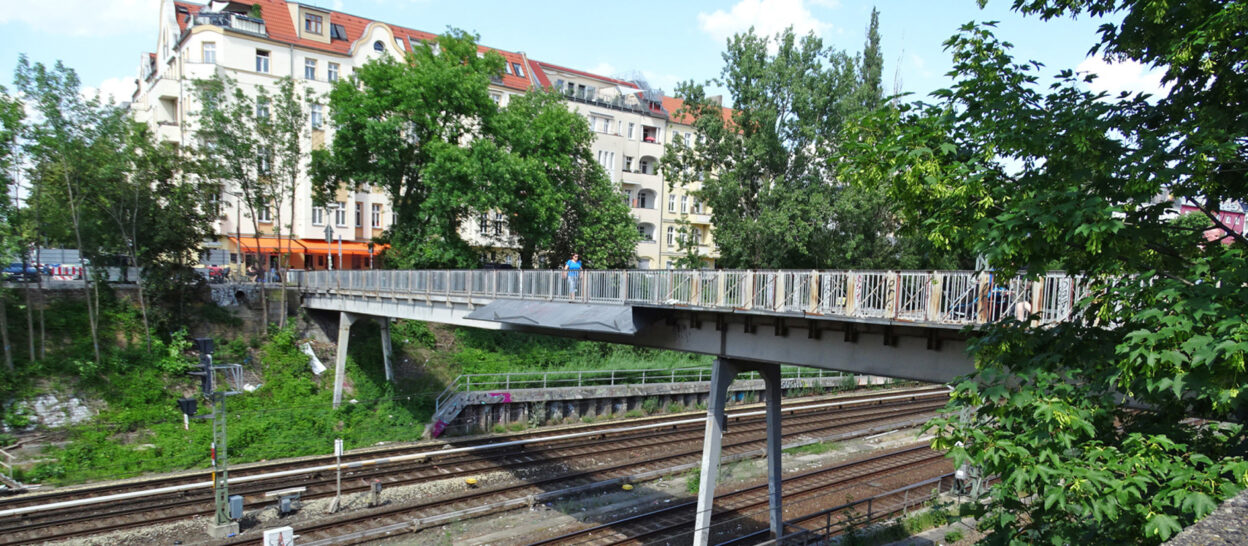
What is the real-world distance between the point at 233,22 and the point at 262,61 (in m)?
2.40

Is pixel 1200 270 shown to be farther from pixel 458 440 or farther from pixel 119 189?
pixel 119 189

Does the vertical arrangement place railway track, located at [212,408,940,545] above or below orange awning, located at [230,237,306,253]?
below

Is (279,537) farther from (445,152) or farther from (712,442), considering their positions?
(445,152)

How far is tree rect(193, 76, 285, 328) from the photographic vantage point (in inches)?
1095

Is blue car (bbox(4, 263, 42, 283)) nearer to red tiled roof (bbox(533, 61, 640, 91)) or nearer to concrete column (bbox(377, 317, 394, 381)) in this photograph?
concrete column (bbox(377, 317, 394, 381))

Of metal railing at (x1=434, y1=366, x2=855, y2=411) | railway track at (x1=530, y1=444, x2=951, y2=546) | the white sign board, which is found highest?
the white sign board

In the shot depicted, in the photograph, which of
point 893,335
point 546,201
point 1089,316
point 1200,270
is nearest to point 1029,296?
point 893,335

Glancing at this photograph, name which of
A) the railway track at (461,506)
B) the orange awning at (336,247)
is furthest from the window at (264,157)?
the railway track at (461,506)

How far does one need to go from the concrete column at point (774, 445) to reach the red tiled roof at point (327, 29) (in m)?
28.6

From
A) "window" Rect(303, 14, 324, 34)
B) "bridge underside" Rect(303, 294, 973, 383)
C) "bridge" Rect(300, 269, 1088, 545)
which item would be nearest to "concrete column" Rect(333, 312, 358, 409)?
"bridge" Rect(300, 269, 1088, 545)

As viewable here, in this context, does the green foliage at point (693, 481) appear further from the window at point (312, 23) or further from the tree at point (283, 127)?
the window at point (312, 23)

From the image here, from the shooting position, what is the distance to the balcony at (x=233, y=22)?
40969mm

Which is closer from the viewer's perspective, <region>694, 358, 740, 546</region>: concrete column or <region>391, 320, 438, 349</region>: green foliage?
<region>694, 358, 740, 546</region>: concrete column

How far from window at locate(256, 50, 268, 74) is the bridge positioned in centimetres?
2775
